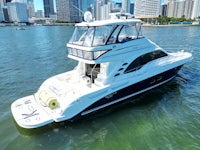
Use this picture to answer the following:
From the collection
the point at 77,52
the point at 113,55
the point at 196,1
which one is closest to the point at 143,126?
the point at 113,55

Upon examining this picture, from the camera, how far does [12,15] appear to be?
185 m

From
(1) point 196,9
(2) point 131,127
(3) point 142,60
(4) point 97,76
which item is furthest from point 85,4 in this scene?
(1) point 196,9

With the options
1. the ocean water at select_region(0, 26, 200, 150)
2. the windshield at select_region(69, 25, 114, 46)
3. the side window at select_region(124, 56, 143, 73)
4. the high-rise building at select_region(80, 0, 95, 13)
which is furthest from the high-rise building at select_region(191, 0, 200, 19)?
the windshield at select_region(69, 25, 114, 46)

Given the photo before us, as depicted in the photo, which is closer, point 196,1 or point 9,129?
point 9,129

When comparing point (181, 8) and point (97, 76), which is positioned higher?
point (181, 8)

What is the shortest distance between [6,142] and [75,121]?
2463 millimetres

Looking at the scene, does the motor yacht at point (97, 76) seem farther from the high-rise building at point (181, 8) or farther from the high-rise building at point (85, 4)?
the high-rise building at point (181, 8)

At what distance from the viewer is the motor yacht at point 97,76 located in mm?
6477

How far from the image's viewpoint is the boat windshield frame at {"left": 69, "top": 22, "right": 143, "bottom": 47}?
732 cm

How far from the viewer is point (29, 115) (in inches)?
249

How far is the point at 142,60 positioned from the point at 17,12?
205818mm

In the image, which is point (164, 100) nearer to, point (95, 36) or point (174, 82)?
point (174, 82)

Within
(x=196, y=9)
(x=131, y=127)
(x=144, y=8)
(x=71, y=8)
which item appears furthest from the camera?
(x=196, y=9)

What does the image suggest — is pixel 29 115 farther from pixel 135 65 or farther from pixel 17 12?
pixel 17 12
